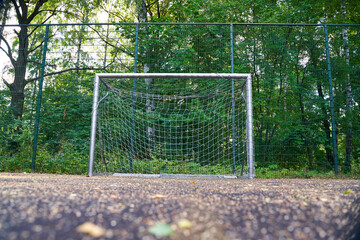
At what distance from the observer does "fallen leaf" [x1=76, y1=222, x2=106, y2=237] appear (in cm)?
81

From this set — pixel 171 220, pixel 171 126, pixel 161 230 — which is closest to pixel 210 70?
pixel 171 126

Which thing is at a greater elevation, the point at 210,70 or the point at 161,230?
the point at 210,70

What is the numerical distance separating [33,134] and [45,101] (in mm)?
778

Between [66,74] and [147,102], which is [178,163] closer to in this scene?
[147,102]

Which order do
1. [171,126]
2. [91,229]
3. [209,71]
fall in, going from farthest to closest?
[209,71], [171,126], [91,229]

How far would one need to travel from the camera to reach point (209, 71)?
5.72 metres

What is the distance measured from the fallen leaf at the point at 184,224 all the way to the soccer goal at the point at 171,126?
3789 millimetres

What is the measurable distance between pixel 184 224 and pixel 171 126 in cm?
471

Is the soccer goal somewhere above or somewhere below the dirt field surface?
above

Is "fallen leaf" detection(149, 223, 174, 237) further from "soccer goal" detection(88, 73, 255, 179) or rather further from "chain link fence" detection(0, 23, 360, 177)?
"chain link fence" detection(0, 23, 360, 177)

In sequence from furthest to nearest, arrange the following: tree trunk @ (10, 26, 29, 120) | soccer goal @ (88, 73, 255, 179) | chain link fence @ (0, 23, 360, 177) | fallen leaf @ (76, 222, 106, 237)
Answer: tree trunk @ (10, 26, 29, 120) < chain link fence @ (0, 23, 360, 177) < soccer goal @ (88, 73, 255, 179) < fallen leaf @ (76, 222, 106, 237)

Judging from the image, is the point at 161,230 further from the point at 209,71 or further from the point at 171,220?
the point at 209,71

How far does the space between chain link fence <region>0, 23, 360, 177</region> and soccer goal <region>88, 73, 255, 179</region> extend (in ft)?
1.69

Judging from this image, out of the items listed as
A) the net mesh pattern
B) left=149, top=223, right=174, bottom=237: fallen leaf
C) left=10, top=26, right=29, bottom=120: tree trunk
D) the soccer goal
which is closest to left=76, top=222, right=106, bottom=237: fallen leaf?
left=149, top=223, right=174, bottom=237: fallen leaf
